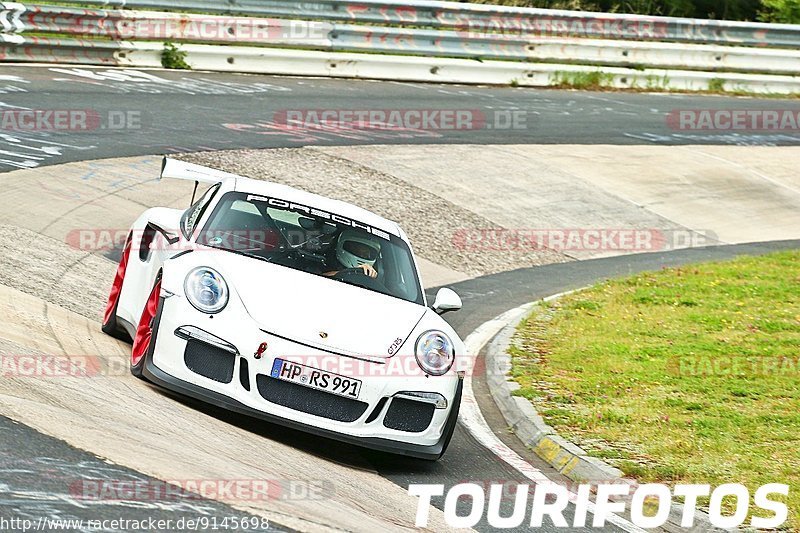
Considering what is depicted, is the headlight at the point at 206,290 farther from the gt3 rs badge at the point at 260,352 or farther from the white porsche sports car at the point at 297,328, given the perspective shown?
the gt3 rs badge at the point at 260,352

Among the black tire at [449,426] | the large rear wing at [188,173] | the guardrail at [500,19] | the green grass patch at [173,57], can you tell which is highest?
the guardrail at [500,19]

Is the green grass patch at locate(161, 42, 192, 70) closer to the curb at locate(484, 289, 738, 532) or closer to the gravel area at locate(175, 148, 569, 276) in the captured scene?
the gravel area at locate(175, 148, 569, 276)

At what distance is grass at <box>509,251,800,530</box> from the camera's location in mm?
7527

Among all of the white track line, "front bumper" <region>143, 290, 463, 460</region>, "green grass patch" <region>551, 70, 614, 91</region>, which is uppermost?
"green grass patch" <region>551, 70, 614, 91</region>

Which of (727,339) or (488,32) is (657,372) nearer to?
(727,339)

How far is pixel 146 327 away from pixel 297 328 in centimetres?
104

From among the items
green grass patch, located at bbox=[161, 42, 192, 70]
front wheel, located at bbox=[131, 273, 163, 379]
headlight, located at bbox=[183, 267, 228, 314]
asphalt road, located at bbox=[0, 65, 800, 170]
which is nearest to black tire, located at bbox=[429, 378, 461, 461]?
headlight, located at bbox=[183, 267, 228, 314]

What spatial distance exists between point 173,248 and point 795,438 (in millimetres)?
4316

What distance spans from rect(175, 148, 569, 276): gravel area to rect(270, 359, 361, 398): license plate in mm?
7240

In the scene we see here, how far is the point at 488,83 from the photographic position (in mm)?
22875

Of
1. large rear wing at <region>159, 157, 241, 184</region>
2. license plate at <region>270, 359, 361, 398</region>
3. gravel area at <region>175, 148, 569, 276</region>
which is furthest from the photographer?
gravel area at <region>175, 148, 569, 276</region>

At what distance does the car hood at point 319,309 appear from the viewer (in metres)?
6.67

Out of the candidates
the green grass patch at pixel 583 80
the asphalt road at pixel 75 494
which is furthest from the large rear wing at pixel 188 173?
the green grass patch at pixel 583 80

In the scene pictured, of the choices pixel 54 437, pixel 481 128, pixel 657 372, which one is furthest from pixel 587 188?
pixel 54 437
